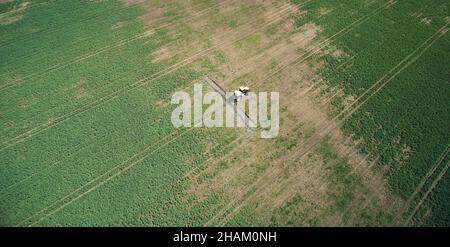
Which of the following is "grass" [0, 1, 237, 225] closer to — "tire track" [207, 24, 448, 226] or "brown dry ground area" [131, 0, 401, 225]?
"brown dry ground area" [131, 0, 401, 225]

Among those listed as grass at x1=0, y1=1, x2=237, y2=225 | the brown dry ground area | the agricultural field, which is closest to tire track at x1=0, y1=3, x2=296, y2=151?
the agricultural field

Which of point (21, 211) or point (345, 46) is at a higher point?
point (345, 46)

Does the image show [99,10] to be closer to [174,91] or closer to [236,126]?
[174,91]

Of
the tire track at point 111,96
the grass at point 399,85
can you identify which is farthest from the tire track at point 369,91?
the tire track at point 111,96

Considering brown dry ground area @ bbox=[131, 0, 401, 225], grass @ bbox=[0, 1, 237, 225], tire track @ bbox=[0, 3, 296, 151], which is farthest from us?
tire track @ bbox=[0, 3, 296, 151]
